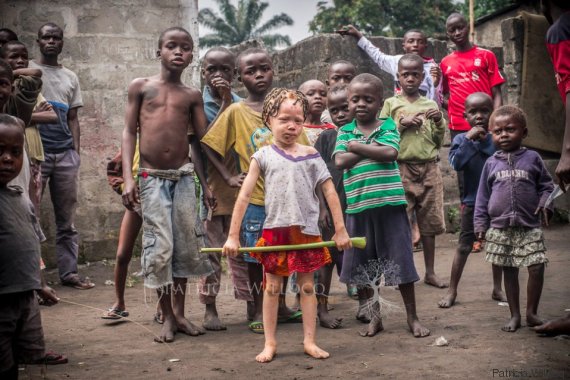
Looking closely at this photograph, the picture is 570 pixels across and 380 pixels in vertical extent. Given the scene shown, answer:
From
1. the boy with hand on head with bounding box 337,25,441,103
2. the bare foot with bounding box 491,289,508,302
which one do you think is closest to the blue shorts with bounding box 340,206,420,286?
the bare foot with bounding box 491,289,508,302

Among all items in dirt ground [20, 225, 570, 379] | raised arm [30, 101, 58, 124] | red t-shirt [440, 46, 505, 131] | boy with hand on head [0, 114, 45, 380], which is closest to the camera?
boy with hand on head [0, 114, 45, 380]

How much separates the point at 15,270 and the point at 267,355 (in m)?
1.38

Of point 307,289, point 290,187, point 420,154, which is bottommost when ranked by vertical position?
point 307,289

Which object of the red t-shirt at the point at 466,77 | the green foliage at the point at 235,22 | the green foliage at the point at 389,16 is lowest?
the red t-shirt at the point at 466,77

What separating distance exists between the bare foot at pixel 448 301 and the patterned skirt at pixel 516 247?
2.26ft

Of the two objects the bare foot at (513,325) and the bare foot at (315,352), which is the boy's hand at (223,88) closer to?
the bare foot at (315,352)

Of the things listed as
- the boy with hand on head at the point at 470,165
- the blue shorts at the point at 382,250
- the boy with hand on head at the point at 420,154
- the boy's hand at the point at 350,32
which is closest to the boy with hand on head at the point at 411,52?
the boy's hand at the point at 350,32

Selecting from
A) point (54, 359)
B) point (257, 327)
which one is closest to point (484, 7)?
point (257, 327)

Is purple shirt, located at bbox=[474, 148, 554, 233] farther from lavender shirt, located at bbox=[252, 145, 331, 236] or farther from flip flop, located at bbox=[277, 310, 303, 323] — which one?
flip flop, located at bbox=[277, 310, 303, 323]

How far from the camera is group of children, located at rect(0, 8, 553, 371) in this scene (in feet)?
12.7

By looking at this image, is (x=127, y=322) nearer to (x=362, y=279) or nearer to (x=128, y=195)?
(x=128, y=195)

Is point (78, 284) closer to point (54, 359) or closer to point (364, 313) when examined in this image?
point (54, 359)

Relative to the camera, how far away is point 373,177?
→ 14.0ft

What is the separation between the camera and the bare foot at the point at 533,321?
13.4ft
